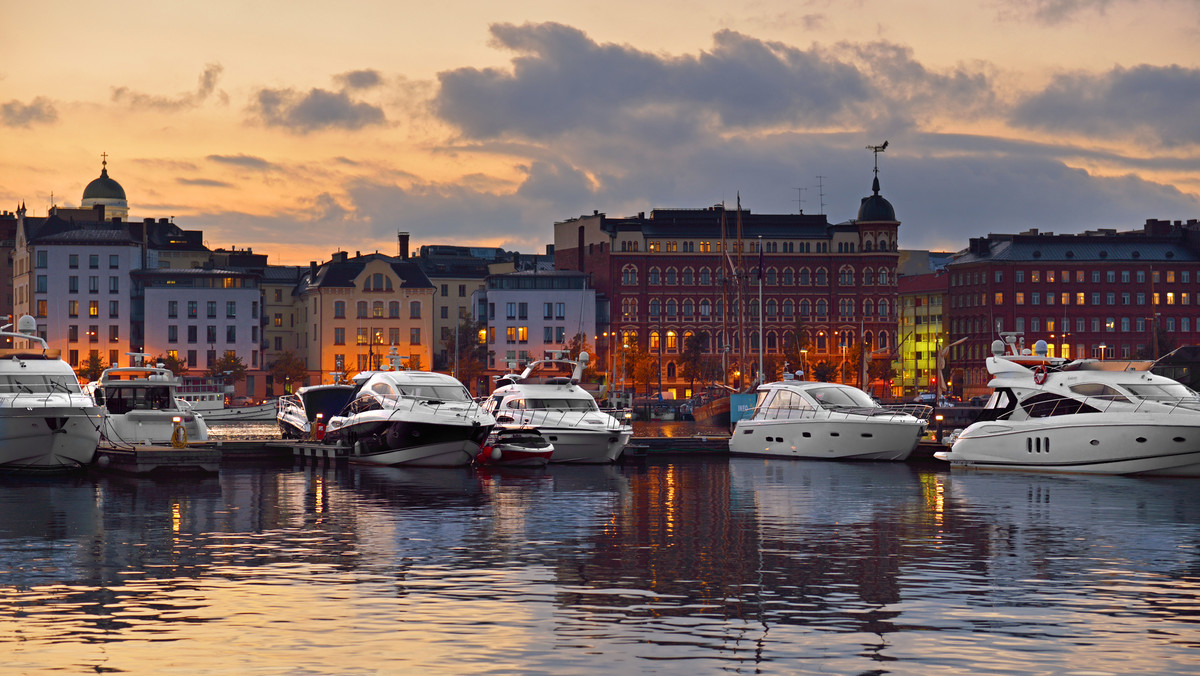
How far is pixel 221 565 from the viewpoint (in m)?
26.3

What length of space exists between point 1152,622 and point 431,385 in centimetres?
3898

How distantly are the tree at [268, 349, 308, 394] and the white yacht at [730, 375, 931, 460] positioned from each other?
10395cm

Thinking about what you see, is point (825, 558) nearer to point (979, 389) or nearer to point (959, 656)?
point (959, 656)

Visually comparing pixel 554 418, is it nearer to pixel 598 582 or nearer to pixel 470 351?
pixel 598 582

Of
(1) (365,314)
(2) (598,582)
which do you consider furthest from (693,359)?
(2) (598,582)

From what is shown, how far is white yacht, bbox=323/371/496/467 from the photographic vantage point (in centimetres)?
5409

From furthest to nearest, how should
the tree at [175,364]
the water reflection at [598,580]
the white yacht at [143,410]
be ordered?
the tree at [175,364], the white yacht at [143,410], the water reflection at [598,580]

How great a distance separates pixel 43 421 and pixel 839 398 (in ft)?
101

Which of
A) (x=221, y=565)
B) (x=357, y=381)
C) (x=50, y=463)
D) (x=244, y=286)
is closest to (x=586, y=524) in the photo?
(x=221, y=565)

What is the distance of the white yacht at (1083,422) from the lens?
4778 cm

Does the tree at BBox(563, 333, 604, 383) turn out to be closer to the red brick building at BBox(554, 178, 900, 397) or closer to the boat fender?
the red brick building at BBox(554, 178, 900, 397)

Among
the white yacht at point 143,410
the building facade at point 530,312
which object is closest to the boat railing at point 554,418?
the white yacht at point 143,410

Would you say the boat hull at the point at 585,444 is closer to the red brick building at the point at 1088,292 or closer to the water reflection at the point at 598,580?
the water reflection at the point at 598,580

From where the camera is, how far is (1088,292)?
612 feet
